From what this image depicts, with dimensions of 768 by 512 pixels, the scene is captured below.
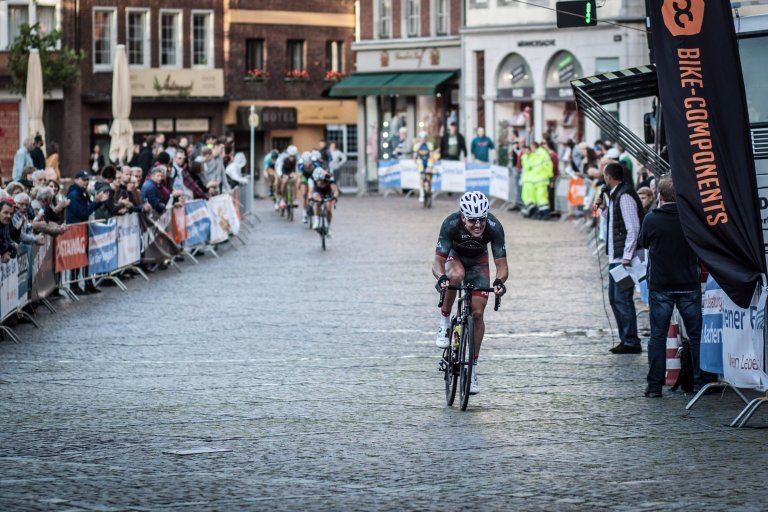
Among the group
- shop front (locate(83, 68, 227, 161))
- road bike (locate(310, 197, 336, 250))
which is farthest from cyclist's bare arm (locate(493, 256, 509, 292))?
shop front (locate(83, 68, 227, 161))

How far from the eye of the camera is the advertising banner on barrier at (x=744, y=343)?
1285 centimetres

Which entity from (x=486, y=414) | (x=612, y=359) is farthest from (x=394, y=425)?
(x=612, y=359)

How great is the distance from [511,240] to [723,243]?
65.7 feet

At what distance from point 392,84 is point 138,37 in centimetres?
1220

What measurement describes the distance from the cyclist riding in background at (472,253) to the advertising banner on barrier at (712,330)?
64.6 inches

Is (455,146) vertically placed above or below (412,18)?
below

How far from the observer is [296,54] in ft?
235

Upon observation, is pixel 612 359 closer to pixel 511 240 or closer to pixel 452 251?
pixel 452 251

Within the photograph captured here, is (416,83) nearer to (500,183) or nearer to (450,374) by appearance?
(500,183)

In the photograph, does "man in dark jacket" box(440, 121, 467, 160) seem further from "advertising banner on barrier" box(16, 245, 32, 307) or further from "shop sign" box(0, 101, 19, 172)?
"advertising banner on barrier" box(16, 245, 32, 307)

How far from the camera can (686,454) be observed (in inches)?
448

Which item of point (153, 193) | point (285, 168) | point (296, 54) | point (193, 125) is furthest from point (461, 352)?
point (296, 54)

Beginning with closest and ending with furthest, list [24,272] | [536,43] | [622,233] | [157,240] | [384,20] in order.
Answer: [622,233] < [24,272] < [157,240] < [536,43] < [384,20]

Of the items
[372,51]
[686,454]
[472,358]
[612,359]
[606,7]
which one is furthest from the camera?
[372,51]
